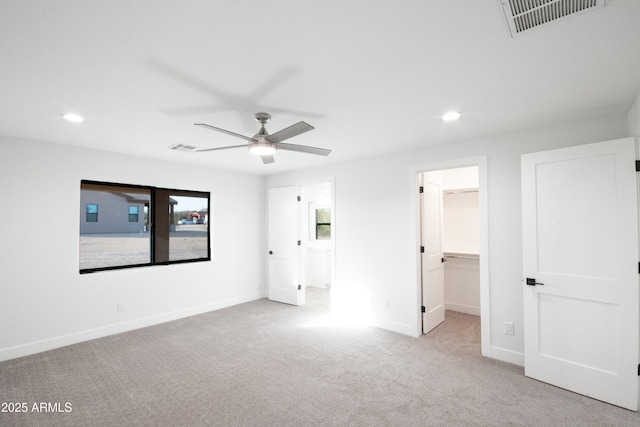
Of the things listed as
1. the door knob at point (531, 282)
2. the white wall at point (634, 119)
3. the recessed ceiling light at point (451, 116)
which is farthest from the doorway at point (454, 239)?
the white wall at point (634, 119)

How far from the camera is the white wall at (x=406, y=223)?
3113 millimetres

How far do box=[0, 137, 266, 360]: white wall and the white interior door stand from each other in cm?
131

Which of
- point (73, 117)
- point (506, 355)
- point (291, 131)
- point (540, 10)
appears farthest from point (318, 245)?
point (540, 10)

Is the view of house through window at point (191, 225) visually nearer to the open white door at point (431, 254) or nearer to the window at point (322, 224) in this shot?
the window at point (322, 224)

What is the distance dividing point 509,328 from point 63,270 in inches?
209

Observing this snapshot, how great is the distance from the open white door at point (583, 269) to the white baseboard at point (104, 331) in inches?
178

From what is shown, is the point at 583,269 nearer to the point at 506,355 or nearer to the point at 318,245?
the point at 506,355

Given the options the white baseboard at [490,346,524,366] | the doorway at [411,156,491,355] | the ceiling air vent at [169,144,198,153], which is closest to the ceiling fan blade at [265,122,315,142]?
the ceiling air vent at [169,144,198,153]

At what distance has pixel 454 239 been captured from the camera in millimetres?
5293

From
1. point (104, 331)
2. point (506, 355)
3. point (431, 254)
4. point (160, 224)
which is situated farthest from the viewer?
point (160, 224)

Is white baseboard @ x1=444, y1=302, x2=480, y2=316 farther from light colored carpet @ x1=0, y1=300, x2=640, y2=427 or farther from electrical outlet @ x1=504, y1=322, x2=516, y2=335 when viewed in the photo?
electrical outlet @ x1=504, y1=322, x2=516, y2=335

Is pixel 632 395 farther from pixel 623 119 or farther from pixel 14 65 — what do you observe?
pixel 14 65

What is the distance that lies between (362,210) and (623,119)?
9.51 feet

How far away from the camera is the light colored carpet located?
89.0 inches
